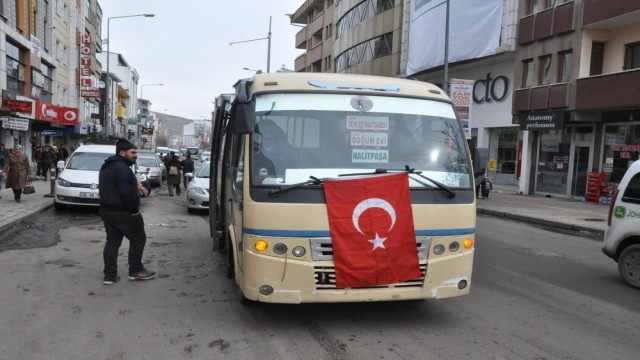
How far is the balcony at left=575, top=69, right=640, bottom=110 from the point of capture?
17.8 meters

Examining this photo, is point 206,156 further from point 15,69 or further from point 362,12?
point 362,12

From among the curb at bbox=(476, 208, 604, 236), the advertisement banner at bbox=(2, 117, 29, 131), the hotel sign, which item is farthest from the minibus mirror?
the hotel sign

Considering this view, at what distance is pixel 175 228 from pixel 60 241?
2404 millimetres

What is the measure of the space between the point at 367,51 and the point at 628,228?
108 ft

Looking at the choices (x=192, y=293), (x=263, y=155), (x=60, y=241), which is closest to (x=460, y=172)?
(x=263, y=155)

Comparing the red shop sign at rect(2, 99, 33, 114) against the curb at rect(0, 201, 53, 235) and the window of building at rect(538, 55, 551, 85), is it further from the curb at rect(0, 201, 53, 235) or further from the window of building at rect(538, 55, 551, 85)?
the window of building at rect(538, 55, 551, 85)

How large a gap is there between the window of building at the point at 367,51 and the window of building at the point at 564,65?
15481 millimetres

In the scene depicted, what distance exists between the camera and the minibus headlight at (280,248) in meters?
4.57

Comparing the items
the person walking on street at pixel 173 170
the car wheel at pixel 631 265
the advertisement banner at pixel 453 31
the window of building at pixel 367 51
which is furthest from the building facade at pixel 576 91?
the person walking on street at pixel 173 170

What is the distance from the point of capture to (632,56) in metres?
19.5

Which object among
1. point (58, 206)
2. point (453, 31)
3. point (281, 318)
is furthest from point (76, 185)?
point (453, 31)

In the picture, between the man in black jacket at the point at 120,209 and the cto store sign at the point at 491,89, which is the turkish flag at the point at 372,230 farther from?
the cto store sign at the point at 491,89

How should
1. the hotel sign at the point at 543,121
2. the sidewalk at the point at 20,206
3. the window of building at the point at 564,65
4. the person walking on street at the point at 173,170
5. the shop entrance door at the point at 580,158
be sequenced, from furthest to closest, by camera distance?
the window of building at the point at 564,65
the hotel sign at the point at 543,121
the shop entrance door at the point at 580,158
the person walking on street at the point at 173,170
the sidewalk at the point at 20,206

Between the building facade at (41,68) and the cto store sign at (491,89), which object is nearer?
the building facade at (41,68)
